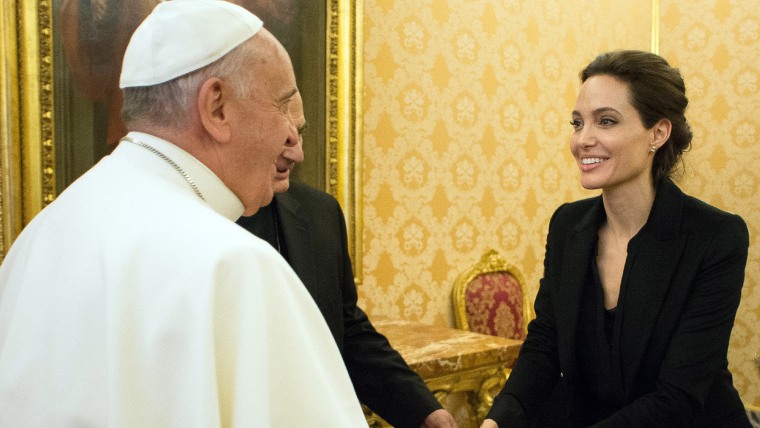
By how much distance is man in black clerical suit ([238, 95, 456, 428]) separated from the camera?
2.51 m

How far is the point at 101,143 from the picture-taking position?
3.28m

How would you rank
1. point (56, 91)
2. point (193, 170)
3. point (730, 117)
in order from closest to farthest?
point (193, 170), point (56, 91), point (730, 117)

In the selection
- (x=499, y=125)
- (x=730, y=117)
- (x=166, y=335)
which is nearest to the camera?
(x=166, y=335)

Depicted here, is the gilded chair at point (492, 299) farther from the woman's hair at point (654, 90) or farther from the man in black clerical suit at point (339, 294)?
the woman's hair at point (654, 90)

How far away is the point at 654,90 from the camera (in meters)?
2.56

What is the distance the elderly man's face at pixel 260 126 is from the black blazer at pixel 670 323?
52.7 inches

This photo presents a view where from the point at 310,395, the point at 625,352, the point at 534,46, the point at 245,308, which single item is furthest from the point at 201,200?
the point at 534,46

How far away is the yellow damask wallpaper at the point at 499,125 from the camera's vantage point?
4.48 metres

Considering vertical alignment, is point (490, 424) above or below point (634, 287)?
below

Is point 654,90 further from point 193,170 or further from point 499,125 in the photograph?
point 499,125

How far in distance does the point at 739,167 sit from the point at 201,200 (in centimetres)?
539

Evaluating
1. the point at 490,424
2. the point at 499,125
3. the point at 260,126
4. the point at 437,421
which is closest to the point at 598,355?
the point at 490,424

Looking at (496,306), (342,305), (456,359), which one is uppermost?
(342,305)

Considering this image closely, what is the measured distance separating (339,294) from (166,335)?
151 centimetres
